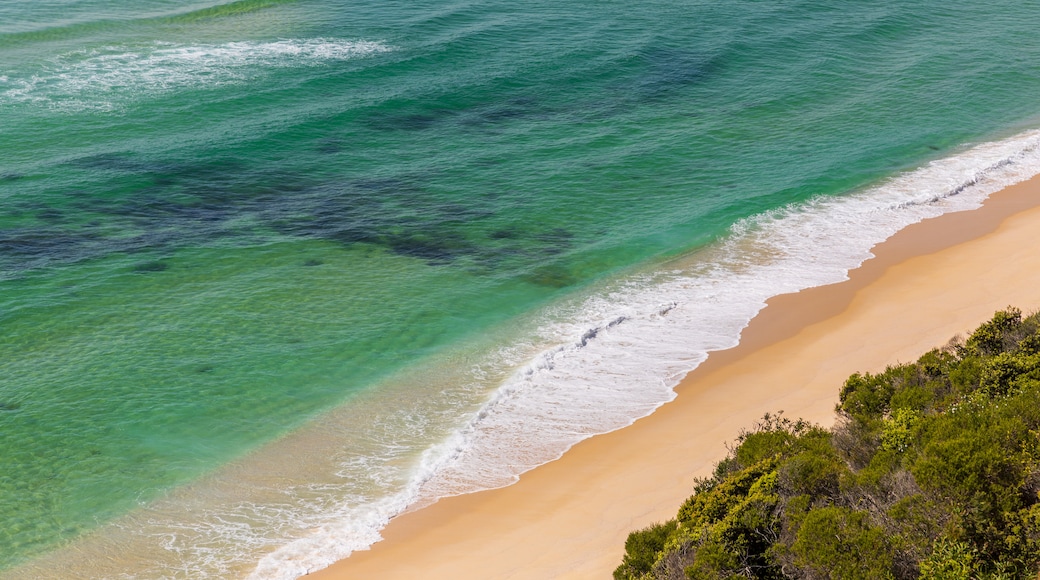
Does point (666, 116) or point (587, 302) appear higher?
point (666, 116)

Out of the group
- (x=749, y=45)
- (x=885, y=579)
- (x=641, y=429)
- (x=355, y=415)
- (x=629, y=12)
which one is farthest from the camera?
(x=629, y=12)

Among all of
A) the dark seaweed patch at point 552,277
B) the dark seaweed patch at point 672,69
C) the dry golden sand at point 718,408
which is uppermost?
the dark seaweed patch at point 672,69

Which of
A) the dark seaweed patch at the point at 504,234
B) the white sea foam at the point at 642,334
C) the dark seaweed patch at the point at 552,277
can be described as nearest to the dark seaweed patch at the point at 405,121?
the dark seaweed patch at the point at 504,234

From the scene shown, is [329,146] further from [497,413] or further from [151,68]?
[497,413]

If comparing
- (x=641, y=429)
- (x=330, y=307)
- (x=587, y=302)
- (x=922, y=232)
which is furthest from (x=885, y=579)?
(x=922, y=232)

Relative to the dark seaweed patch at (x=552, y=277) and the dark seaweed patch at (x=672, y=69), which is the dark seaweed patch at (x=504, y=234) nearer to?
the dark seaweed patch at (x=552, y=277)

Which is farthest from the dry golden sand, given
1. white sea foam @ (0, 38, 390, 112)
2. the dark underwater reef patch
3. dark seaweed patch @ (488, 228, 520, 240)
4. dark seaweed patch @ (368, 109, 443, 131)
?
white sea foam @ (0, 38, 390, 112)

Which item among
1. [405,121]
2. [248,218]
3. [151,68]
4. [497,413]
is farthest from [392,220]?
[151,68]

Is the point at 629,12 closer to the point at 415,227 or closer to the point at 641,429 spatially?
the point at 415,227
